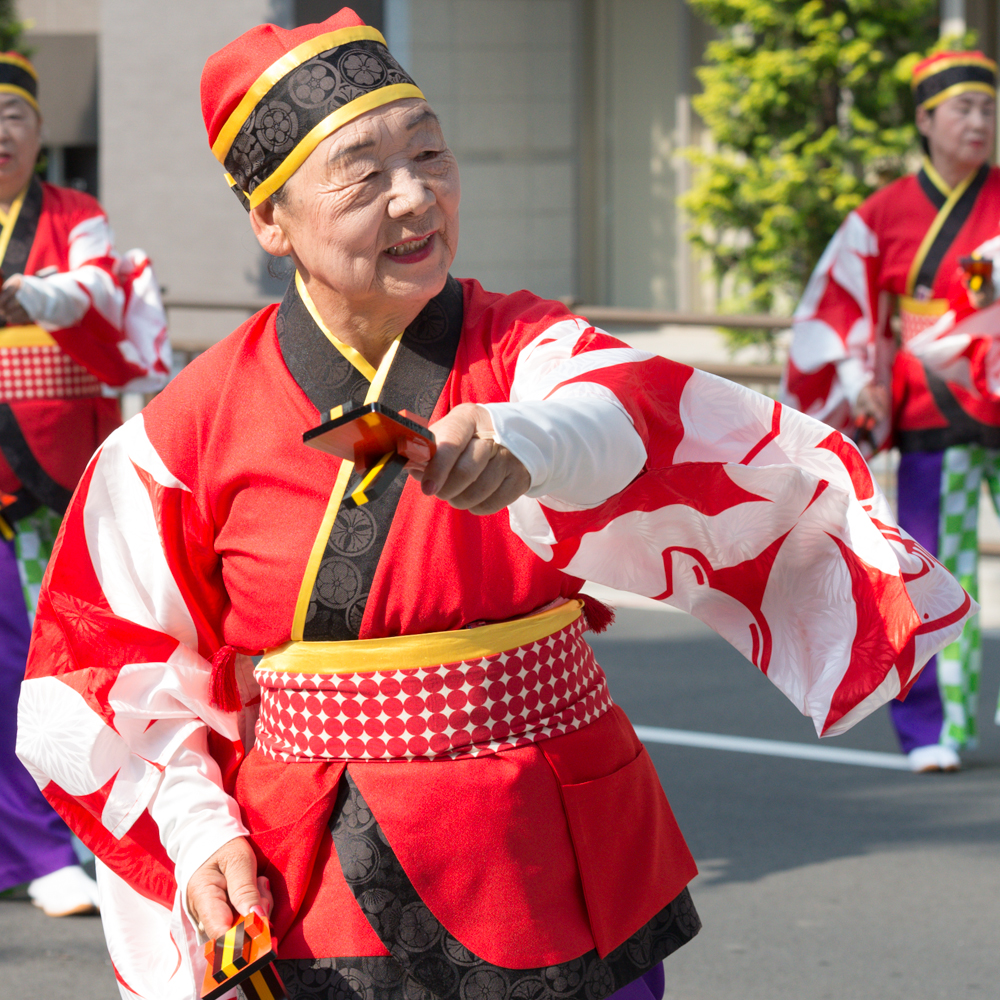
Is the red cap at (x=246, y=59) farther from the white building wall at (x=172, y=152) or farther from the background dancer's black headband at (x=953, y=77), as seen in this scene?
the white building wall at (x=172, y=152)

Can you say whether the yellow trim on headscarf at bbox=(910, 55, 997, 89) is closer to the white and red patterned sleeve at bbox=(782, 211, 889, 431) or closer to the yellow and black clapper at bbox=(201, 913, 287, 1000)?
the white and red patterned sleeve at bbox=(782, 211, 889, 431)

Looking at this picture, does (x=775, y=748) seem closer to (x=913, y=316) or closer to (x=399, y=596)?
(x=913, y=316)

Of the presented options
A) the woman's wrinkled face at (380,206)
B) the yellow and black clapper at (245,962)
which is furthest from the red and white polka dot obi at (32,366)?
the yellow and black clapper at (245,962)

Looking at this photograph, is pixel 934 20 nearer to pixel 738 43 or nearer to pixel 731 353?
pixel 738 43

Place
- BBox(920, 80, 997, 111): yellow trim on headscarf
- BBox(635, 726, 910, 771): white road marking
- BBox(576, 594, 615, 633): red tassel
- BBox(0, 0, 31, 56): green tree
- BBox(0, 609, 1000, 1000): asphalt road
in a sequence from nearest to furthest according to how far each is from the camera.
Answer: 1. BBox(576, 594, 615, 633): red tassel
2. BBox(0, 609, 1000, 1000): asphalt road
3. BBox(920, 80, 997, 111): yellow trim on headscarf
4. BBox(635, 726, 910, 771): white road marking
5. BBox(0, 0, 31, 56): green tree

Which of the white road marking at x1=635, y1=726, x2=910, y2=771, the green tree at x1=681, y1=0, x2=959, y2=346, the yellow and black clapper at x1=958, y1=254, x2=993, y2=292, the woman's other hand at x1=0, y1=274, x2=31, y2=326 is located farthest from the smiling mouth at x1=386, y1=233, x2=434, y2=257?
the green tree at x1=681, y1=0, x2=959, y2=346

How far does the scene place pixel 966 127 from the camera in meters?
4.43

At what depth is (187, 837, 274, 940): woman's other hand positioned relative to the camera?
1610mm

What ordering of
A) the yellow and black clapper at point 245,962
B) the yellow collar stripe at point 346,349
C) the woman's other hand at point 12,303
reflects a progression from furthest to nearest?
1. the woman's other hand at point 12,303
2. the yellow collar stripe at point 346,349
3. the yellow and black clapper at point 245,962

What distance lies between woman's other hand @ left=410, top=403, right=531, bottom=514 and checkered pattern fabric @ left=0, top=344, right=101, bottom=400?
2.65 metres

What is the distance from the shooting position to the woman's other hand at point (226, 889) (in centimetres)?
161

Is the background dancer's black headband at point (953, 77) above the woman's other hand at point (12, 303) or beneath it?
above

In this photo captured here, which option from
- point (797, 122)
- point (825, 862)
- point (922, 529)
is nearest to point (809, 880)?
point (825, 862)

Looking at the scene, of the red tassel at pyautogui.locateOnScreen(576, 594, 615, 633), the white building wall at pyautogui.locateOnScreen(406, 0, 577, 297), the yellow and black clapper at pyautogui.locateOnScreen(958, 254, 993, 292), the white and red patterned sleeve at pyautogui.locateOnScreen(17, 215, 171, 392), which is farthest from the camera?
the white building wall at pyautogui.locateOnScreen(406, 0, 577, 297)
